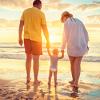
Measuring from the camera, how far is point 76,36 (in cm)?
1001

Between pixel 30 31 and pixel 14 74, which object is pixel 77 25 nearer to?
pixel 30 31

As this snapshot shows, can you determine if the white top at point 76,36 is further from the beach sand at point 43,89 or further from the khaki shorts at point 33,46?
the beach sand at point 43,89

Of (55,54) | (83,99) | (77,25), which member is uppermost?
(77,25)

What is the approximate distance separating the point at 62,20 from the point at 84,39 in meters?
0.72

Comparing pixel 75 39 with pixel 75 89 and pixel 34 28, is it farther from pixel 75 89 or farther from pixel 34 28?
pixel 75 89

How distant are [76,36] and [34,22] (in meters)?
1.07

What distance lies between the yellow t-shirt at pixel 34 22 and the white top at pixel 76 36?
613mm

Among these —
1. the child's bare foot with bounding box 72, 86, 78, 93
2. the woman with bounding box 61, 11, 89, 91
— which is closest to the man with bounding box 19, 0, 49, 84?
the woman with bounding box 61, 11, 89, 91

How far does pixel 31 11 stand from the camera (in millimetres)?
10180

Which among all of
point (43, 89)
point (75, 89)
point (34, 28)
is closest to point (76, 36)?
point (34, 28)

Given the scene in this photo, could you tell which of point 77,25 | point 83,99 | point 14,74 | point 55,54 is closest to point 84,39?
point 77,25

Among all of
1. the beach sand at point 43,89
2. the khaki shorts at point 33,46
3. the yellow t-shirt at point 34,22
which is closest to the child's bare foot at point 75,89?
the beach sand at point 43,89

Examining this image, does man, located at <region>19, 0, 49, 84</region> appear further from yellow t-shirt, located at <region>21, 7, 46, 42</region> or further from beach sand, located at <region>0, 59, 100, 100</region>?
beach sand, located at <region>0, 59, 100, 100</region>

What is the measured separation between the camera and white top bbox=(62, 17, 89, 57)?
10.0 m
